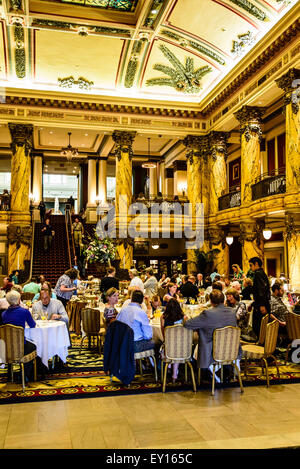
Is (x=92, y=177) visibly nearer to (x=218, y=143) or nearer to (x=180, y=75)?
(x=218, y=143)

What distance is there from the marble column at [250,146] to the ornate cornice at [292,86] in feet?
9.41

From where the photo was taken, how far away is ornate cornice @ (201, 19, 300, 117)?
12.5 meters

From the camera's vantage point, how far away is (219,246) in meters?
18.8

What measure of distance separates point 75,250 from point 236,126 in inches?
357

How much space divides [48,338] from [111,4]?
41.7 ft

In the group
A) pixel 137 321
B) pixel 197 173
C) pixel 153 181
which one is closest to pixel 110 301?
pixel 137 321

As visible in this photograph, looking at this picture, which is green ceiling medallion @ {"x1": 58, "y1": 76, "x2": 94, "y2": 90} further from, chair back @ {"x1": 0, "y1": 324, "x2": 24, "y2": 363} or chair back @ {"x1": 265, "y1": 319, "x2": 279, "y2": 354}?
chair back @ {"x1": 265, "y1": 319, "x2": 279, "y2": 354}

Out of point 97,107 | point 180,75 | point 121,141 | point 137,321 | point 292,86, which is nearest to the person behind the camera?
point 137,321

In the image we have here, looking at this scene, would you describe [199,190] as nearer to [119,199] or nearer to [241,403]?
[119,199]

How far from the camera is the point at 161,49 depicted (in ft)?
55.4

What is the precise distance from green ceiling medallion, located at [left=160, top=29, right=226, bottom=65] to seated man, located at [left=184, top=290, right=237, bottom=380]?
13353 mm

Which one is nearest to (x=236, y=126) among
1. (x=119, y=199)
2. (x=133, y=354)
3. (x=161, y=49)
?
(x=161, y=49)

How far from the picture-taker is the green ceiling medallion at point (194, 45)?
624 inches

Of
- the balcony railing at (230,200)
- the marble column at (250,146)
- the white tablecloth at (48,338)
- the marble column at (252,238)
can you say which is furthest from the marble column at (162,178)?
the white tablecloth at (48,338)
